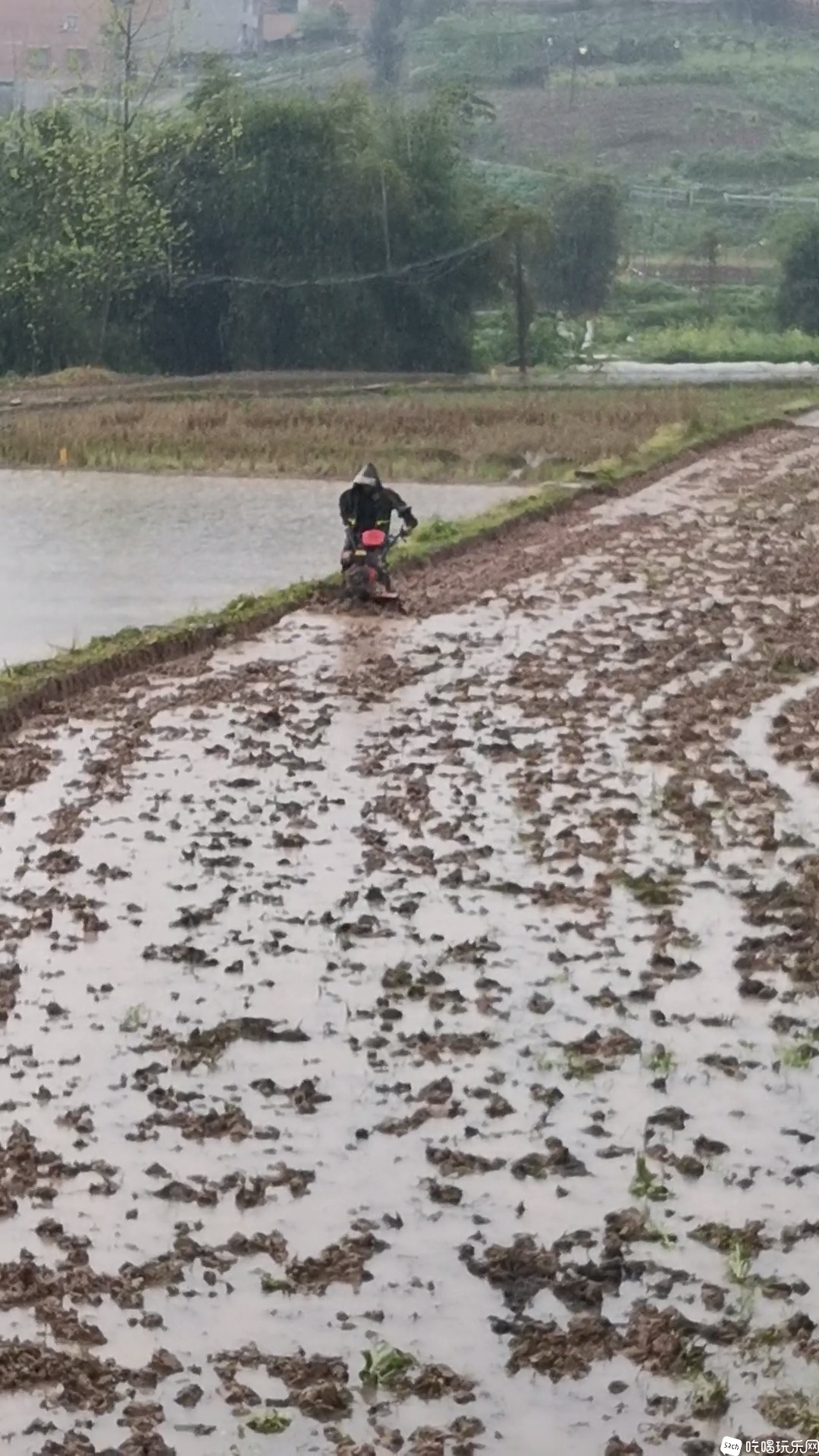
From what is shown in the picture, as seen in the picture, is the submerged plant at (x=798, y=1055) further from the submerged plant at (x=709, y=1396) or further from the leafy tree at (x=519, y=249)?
the leafy tree at (x=519, y=249)

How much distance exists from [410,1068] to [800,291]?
44.5 m

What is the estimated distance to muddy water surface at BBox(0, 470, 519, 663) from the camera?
40.5 feet

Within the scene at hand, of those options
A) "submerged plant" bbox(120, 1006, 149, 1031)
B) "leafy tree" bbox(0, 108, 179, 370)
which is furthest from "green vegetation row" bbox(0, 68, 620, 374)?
"submerged plant" bbox(120, 1006, 149, 1031)

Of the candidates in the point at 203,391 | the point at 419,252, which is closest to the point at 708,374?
the point at 419,252

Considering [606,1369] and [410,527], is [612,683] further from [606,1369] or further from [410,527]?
[606,1369]

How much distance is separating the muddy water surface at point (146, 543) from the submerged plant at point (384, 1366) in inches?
282

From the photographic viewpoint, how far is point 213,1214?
4.38 meters

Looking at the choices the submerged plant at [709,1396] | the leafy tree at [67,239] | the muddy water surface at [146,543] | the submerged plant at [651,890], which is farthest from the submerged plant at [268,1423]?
the leafy tree at [67,239]

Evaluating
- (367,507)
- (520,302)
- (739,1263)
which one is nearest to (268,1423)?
(739,1263)

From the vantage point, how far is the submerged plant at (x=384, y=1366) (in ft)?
12.3

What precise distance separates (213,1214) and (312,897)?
2.28m
